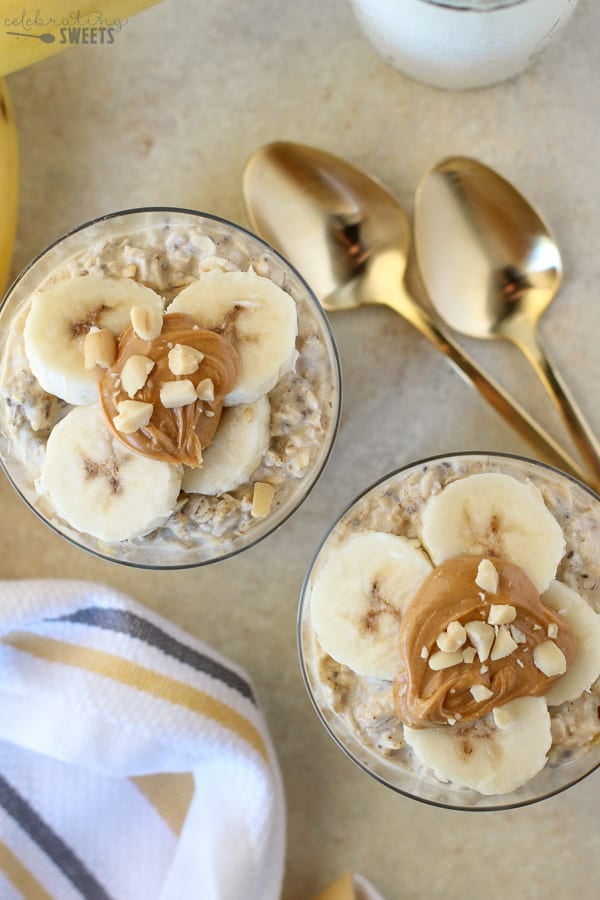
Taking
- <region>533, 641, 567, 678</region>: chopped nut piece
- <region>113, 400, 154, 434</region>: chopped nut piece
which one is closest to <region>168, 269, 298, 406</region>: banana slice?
<region>113, 400, 154, 434</region>: chopped nut piece

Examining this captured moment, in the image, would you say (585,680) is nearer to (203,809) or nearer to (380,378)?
(380,378)

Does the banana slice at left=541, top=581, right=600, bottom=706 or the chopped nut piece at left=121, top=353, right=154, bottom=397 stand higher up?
the chopped nut piece at left=121, top=353, right=154, bottom=397

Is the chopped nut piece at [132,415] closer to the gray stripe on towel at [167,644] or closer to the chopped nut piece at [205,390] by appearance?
the chopped nut piece at [205,390]

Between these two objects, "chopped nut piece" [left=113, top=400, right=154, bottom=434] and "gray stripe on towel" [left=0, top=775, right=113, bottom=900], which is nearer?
"chopped nut piece" [left=113, top=400, right=154, bottom=434]

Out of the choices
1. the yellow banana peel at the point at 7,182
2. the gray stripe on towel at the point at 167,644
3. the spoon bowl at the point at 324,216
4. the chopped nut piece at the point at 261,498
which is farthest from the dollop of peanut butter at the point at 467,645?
the yellow banana peel at the point at 7,182

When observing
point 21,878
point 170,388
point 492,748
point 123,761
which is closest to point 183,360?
point 170,388

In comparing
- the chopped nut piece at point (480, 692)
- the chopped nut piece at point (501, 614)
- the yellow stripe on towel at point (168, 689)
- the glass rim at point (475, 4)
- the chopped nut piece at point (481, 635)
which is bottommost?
the yellow stripe on towel at point (168, 689)

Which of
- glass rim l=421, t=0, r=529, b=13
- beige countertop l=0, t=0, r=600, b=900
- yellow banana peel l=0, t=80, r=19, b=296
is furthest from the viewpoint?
beige countertop l=0, t=0, r=600, b=900

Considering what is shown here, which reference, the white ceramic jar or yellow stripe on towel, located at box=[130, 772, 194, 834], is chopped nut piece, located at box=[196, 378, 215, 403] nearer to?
the white ceramic jar
